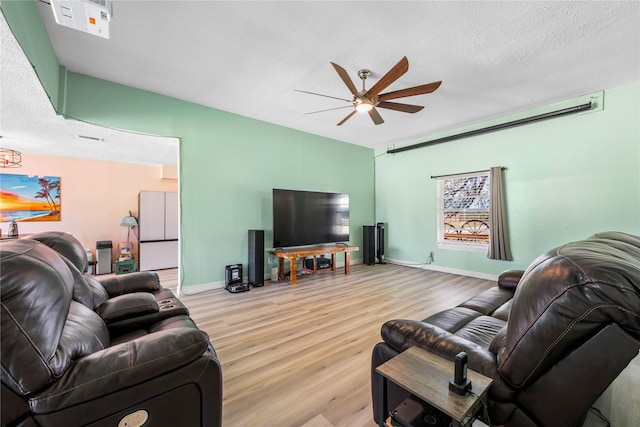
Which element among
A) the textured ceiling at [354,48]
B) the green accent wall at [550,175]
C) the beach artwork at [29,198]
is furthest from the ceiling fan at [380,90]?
the beach artwork at [29,198]

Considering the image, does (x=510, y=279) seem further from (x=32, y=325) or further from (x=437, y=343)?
(x=32, y=325)

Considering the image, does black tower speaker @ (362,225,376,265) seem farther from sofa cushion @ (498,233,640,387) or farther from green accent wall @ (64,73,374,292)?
sofa cushion @ (498,233,640,387)

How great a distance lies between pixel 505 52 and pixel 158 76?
3.92 meters

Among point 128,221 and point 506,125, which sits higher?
point 506,125

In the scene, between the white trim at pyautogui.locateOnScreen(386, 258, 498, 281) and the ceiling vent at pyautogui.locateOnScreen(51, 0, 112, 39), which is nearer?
the ceiling vent at pyautogui.locateOnScreen(51, 0, 112, 39)

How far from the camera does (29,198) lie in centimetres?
470

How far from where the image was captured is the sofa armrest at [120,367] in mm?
809

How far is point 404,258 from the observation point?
18.8 ft

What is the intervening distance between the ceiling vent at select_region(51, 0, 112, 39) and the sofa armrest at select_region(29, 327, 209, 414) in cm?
194

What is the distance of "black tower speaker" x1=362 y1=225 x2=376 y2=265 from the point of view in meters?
5.68

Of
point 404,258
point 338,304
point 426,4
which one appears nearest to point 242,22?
point 426,4

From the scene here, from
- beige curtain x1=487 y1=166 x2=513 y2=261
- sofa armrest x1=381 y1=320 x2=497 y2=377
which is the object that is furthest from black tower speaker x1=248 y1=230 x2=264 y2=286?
beige curtain x1=487 y1=166 x2=513 y2=261

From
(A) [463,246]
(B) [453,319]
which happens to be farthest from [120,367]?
(A) [463,246]

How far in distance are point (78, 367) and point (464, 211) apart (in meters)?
5.53
